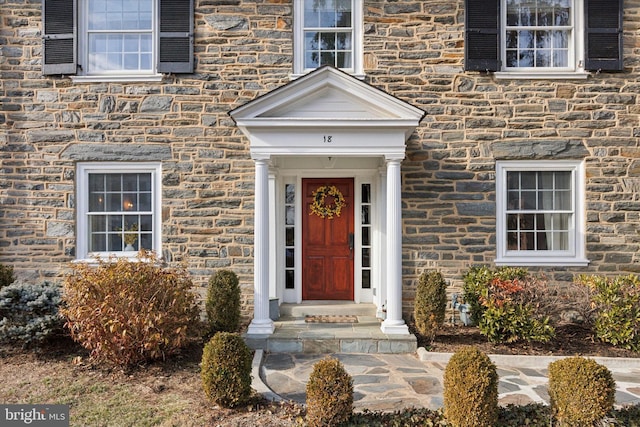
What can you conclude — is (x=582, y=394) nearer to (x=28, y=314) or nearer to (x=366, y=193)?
(x=366, y=193)

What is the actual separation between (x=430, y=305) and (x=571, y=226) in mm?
3199

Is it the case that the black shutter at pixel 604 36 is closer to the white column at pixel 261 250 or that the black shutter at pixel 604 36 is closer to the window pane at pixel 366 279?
the window pane at pixel 366 279

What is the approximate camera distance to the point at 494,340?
6.20m

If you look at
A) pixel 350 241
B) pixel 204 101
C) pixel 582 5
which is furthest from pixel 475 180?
pixel 204 101

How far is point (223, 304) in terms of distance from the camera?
6496 millimetres

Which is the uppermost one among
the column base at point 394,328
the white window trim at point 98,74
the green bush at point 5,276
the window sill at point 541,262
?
the white window trim at point 98,74

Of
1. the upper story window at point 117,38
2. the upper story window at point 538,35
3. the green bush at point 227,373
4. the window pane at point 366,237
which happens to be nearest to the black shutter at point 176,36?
the upper story window at point 117,38

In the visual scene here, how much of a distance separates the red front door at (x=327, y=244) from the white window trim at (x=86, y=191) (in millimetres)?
2564

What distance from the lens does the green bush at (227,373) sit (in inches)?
168

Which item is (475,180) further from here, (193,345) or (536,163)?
(193,345)

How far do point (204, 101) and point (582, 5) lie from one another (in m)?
6.76

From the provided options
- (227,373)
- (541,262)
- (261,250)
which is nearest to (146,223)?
(261,250)

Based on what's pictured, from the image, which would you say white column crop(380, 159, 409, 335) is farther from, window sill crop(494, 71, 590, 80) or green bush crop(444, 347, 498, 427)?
window sill crop(494, 71, 590, 80)

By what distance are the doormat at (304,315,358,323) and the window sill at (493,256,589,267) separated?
2.66m
